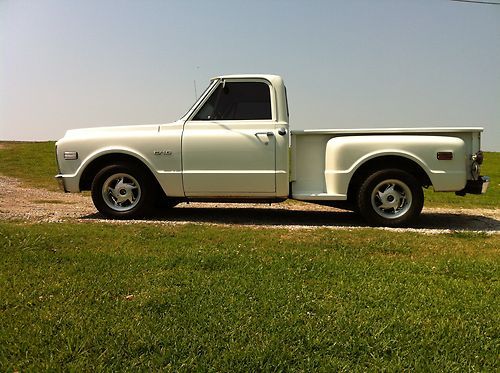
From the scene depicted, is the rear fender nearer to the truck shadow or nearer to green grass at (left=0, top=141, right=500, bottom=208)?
the truck shadow

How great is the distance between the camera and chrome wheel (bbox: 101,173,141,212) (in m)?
6.34

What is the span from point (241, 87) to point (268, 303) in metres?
4.00

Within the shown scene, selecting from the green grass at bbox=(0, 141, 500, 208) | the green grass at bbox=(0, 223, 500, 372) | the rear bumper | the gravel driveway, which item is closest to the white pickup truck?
the rear bumper

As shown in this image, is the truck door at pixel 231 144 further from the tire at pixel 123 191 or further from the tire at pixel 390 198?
the tire at pixel 390 198

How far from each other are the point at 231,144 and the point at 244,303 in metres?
3.36

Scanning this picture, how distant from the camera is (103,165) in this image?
21.4 ft

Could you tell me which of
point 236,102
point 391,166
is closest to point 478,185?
point 391,166

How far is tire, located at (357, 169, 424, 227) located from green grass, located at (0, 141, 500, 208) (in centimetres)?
604

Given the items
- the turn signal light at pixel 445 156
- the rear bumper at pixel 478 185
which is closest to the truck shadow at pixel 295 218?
the rear bumper at pixel 478 185

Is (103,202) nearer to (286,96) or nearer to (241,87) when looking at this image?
(241,87)

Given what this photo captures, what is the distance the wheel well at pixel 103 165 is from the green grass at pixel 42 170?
7.02 m

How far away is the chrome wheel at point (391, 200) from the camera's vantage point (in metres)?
6.04

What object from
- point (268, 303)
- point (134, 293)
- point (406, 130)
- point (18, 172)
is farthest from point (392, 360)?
point (18, 172)

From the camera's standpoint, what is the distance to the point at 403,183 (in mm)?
5961
